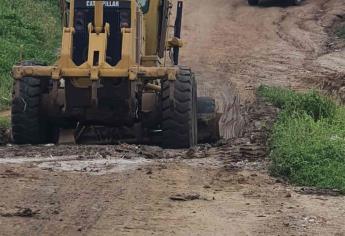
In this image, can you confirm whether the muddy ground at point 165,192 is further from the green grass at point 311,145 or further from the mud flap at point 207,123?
the mud flap at point 207,123

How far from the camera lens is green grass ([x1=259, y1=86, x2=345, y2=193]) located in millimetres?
10273

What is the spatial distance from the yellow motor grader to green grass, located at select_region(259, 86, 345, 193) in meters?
1.51

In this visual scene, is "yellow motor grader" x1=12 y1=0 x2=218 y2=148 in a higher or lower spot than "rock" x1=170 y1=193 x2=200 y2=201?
higher

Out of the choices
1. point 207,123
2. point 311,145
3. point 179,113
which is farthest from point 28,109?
point 311,145

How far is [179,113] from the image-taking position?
12.8m

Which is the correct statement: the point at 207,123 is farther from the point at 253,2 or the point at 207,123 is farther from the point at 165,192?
the point at 253,2

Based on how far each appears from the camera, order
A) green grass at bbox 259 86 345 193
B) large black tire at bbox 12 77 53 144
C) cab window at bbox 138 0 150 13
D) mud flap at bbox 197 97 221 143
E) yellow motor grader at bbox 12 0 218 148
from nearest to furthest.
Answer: green grass at bbox 259 86 345 193 < yellow motor grader at bbox 12 0 218 148 < large black tire at bbox 12 77 53 144 < mud flap at bbox 197 97 221 143 < cab window at bbox 138 0 150 13

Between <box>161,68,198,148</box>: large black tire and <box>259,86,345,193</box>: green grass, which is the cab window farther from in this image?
<box>259,86,345,193</box>: green grass

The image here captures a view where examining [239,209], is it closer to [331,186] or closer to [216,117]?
[331,186]

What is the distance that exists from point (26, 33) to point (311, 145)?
14800 millimetres

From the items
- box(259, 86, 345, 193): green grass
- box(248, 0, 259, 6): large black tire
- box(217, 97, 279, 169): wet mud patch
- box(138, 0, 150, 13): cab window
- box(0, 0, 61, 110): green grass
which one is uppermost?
box(138, 0, 150, 13): cab window

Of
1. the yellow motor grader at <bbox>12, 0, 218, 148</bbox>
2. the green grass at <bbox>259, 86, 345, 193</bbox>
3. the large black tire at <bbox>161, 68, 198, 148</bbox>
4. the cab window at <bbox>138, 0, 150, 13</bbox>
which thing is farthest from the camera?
the cab window at <bbox>138, 0, 150, 13</bbox>

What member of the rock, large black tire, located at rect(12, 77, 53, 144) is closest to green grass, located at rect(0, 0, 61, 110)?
large black tire, located at rect(12, 77, 53, 144)

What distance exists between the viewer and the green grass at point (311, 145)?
33.7 ft
